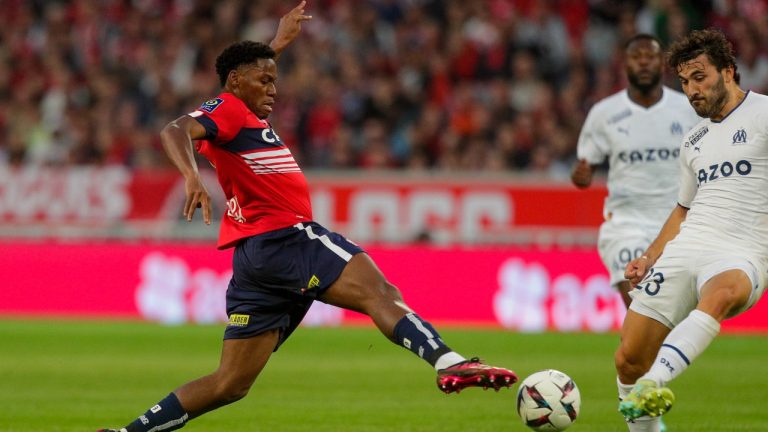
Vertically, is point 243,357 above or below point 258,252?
below

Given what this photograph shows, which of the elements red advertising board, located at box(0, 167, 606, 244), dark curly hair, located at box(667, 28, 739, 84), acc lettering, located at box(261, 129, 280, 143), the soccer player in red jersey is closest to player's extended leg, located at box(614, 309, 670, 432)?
the soccer player in red jersey

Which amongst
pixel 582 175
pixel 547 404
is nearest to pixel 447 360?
pixel 547 404

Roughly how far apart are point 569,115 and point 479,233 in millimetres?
2554

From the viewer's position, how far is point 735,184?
6.87m

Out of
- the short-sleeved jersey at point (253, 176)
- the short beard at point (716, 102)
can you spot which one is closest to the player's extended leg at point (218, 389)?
the short-sleeved jersey at point (253, 176)

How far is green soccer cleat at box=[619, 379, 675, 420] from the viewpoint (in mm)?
5965

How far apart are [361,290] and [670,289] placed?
165 cm

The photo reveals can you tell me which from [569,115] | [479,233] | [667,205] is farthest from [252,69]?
[569,115]

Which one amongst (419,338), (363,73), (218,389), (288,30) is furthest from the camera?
(363,73)

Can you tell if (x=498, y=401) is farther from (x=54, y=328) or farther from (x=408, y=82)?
(x=408, y=82)

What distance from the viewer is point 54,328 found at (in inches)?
707

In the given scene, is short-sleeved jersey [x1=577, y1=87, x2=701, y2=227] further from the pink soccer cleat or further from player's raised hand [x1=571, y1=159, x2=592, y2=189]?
the pink soccer cleat

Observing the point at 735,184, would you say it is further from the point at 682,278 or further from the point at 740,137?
the point at 682,278

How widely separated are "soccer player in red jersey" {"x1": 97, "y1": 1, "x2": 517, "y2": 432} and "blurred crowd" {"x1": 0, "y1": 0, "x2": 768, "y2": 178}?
11.8 meters
